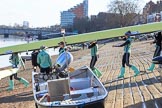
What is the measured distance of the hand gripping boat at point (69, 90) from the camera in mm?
8562

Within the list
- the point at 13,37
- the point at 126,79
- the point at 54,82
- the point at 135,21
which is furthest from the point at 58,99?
the point at 13,37

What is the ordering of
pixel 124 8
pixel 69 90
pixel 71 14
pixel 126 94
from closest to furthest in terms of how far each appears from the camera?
pixel 69 90 < pixel 126 94 < pixel 71 14 < pixel 124 8

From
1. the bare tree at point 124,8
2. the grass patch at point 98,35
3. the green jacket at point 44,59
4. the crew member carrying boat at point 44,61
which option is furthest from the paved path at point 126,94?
the bare tree at point 124,8

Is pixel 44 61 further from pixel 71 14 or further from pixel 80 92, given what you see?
pixel 71 14

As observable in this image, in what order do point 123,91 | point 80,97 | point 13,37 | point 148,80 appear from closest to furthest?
point 80,97 → point 123,91 → point 148,80 → point 13,37

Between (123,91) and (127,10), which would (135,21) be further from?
(123,91)

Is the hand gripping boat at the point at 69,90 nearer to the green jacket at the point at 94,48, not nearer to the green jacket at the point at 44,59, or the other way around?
the green jacket at the point at 44,59

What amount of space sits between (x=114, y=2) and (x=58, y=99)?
98.2 m

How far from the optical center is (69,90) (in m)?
9.92

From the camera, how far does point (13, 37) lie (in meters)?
139

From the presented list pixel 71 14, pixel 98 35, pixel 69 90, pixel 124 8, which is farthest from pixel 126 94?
pixel 124 8

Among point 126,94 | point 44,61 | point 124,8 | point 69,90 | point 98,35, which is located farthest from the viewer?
point 124,8

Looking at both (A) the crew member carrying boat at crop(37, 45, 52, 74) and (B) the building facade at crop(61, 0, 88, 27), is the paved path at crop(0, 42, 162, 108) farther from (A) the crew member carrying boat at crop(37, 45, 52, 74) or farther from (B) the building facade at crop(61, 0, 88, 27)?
(B) the building facade at crop(61, 0, 88, 27)

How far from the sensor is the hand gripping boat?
8562 millimetres
